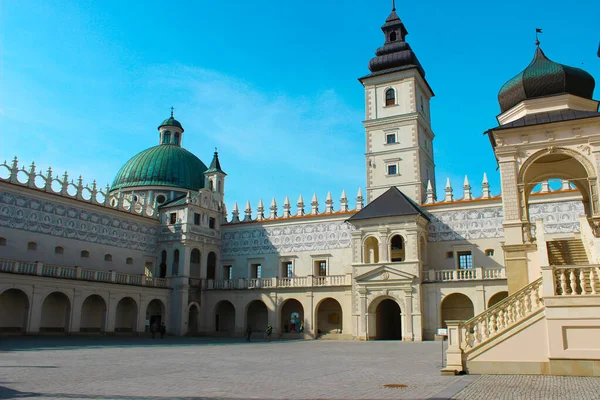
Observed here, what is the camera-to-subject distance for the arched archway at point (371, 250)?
3919 centimetres

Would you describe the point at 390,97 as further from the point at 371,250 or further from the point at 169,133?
the point at 169,133

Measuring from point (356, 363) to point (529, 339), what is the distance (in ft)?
19.9

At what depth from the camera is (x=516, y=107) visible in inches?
914

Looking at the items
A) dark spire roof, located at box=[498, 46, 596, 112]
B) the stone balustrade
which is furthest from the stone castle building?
the stone balustrade

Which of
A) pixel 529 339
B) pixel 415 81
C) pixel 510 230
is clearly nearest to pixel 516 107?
pixel 510 230

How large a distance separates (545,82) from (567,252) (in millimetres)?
7610

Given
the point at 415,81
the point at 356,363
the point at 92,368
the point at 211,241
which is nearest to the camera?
the point at 92,368

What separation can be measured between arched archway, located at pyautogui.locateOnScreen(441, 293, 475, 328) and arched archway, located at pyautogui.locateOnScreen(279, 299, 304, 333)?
11.7m

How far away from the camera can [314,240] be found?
44.7 metres

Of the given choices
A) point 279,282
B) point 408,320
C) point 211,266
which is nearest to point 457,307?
point 408,320

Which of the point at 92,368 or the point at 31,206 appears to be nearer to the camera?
the point at 92,368

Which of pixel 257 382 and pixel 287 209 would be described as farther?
pixel 287 209

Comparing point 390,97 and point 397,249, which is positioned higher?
point 390,97

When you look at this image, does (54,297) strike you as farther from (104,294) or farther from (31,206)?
(31,206)
